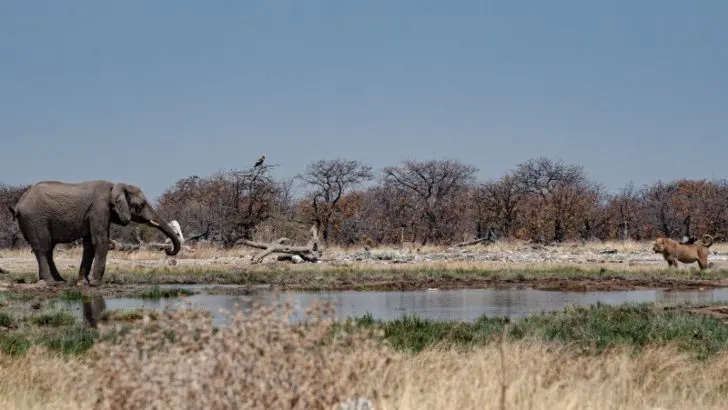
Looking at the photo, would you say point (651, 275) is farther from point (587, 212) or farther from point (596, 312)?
point (587, 212)

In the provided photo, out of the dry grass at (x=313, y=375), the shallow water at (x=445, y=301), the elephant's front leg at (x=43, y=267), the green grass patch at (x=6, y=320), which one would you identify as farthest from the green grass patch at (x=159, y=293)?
the dry grass at (x=313, y=375)

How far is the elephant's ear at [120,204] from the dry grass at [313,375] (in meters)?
14.5

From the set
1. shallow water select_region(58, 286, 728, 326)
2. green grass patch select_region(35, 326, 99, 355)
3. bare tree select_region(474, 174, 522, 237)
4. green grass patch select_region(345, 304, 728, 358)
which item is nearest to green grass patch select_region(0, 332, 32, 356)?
green grass patch select_region(35, 326, 99, 355)

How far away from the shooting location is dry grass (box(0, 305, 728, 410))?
5414 millimetres

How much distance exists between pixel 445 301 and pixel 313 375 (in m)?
15.2

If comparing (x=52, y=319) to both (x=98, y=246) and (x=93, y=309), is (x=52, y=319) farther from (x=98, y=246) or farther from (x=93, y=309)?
(x=98, y=246)

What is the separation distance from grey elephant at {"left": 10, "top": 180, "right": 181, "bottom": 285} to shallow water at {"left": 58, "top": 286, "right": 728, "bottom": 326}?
8.80 ft

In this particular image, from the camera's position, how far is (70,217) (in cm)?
2448

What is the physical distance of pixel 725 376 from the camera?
948 cm

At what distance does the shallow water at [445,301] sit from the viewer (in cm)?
1783

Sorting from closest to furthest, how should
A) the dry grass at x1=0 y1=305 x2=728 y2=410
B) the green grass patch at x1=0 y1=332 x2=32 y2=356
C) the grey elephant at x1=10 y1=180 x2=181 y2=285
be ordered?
the dry grass at x1=0 y1=305 x2=728 y2=410 < the green grass patch at x1=0 y1=332 x2=32 y2=356 < the grey elephant at x1=10 y1=180 x2=181 y2=285

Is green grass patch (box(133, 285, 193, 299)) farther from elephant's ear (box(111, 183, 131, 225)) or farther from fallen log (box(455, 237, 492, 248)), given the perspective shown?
fallen log (box(455, 237, 492, 248))

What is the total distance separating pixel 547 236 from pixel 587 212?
11.7ft

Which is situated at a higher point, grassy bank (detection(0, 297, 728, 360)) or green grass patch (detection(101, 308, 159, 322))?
green grass patch (detection(101, 308, 159, 322))
